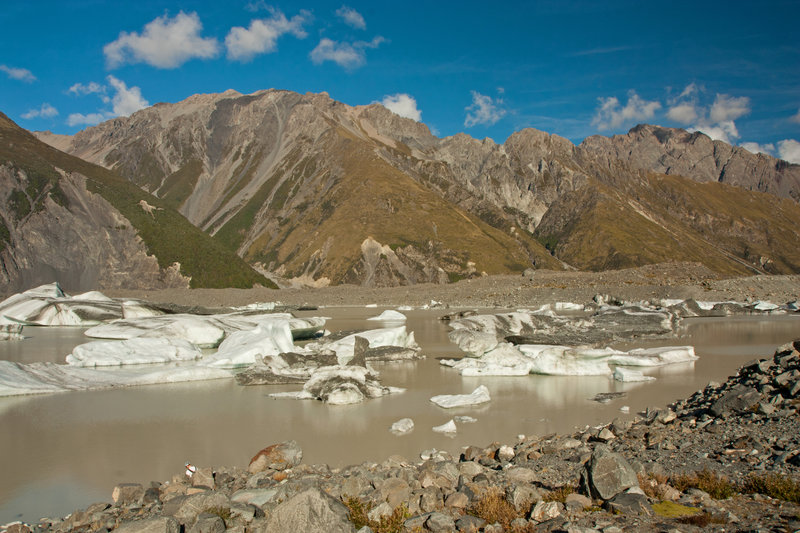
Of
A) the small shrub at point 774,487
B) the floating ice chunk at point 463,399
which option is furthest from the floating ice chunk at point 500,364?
the small shrub at point 774,487

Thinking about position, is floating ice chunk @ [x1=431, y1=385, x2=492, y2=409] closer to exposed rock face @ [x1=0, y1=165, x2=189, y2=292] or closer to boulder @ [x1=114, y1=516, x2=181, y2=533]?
boulder @ [x1=114, y1=516, x2=181, y2=533]

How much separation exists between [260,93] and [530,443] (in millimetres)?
191029

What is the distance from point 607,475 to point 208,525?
482cm

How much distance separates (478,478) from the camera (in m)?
7.74

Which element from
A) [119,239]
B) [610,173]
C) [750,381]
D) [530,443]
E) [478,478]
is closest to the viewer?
[478,478]

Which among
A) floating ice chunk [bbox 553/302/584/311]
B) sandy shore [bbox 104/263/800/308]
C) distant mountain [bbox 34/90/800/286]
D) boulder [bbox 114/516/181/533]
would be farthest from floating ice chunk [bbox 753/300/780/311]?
distant mountain [bbox 34/90/800/286]

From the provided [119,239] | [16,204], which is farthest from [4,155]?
[119,239]

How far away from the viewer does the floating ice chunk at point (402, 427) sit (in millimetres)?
11180

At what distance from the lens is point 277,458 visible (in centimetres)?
908

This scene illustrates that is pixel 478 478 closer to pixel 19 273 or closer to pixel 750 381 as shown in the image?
pixel 750 381

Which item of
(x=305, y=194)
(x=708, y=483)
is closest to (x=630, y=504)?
(x=708, y=483)

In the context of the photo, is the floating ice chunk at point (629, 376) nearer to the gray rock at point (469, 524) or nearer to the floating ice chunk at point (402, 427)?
the floating ice chunk at point (402, 427)

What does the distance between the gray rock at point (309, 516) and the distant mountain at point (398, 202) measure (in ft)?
253

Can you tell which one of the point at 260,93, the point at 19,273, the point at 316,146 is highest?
the point at 260,93
